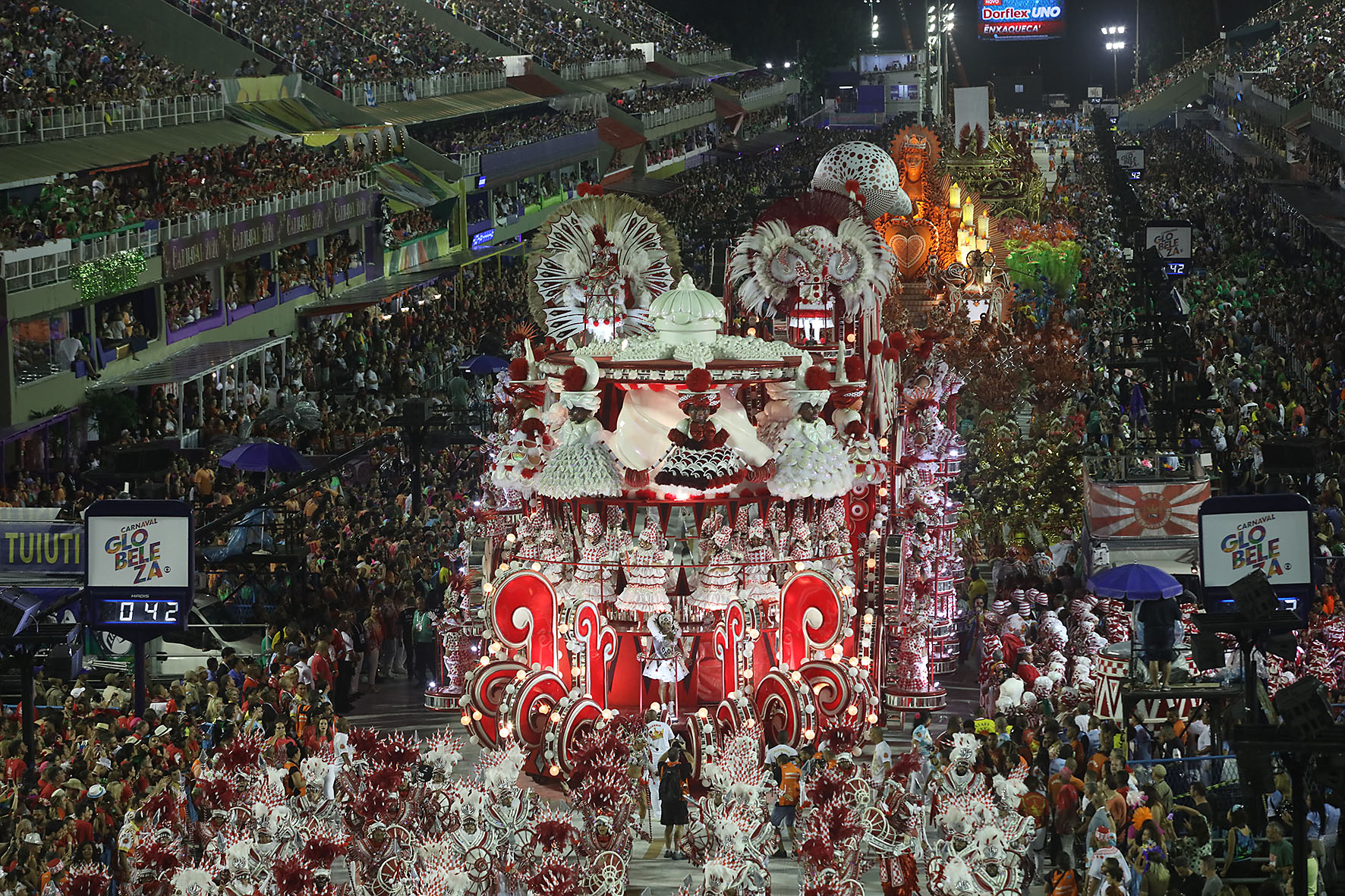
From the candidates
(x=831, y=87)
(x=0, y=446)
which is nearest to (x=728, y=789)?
(x=0, y=446)

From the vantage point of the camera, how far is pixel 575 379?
18.6 metres

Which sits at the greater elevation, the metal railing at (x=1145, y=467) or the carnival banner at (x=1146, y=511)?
the metal railing at (x=1145, y=467)

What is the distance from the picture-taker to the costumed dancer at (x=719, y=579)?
1839 centimetres

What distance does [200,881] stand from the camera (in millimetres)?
13914

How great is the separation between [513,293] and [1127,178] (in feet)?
108

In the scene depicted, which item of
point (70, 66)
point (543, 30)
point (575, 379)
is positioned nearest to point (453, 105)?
point (543, 30)

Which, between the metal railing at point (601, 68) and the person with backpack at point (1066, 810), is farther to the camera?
the metal railing at point (601, 68)

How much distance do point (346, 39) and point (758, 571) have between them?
3871 cm

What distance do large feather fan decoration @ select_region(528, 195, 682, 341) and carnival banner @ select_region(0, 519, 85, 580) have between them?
17.3 feet

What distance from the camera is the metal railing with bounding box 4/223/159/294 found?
91.8 feet

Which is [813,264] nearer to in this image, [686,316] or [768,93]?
[686,316]

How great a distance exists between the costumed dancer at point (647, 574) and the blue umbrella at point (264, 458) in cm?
990

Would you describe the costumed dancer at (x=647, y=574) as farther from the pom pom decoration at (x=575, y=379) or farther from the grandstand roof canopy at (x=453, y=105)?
the grandstand roof canopy at (x=453, y=105)

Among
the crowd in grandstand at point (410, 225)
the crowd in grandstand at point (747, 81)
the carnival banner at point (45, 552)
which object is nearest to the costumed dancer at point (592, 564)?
the carnival banner at point (45, 552)
